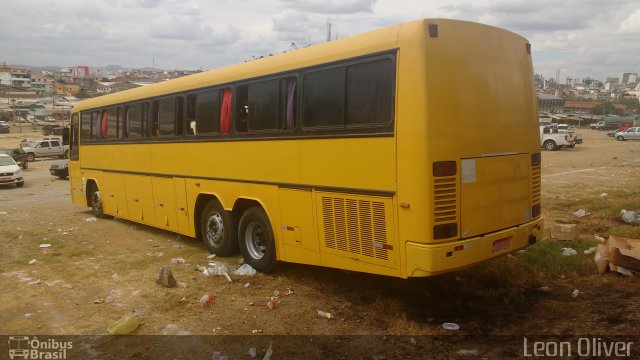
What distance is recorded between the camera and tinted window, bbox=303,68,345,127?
5484 mm

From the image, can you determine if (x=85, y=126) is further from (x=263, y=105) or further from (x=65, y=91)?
(x=65, y=91)

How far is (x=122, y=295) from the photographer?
624 centimetres

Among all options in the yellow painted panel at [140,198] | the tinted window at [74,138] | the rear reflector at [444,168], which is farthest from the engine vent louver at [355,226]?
the tinted window at [74,138]

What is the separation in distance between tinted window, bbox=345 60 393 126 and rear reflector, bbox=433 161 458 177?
684 millimetres

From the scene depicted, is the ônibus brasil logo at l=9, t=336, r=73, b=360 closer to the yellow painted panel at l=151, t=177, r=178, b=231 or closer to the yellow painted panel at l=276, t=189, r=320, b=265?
the yellow painted panel at l=276, t=189, r=320, b=265

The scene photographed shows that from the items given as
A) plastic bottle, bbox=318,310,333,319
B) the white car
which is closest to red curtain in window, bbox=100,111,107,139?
plastic bottle, bbox=318,310,333,319

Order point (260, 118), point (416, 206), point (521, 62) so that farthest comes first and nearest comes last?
1. point (260, 118)
2. point (521, 62)
3. point (416, 206)

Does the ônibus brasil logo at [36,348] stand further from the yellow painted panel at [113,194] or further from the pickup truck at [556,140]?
the pickup truck at [556,140]

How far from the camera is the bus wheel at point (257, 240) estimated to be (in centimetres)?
667

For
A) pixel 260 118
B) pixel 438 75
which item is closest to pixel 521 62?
pixel 438 75

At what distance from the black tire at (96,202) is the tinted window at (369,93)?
8979 mm

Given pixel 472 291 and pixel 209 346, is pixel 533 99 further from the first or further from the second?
pixel 209 346

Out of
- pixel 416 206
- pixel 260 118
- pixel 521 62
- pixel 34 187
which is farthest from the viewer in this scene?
pixel 34 187

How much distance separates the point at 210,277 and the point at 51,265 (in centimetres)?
292
